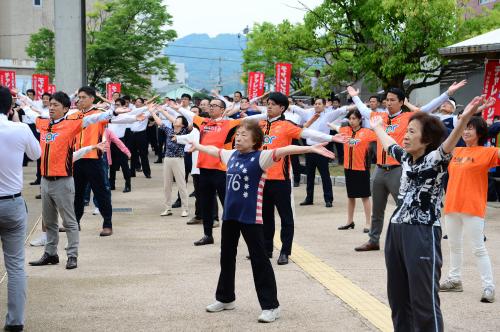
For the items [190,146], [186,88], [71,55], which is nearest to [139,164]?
[71,55]

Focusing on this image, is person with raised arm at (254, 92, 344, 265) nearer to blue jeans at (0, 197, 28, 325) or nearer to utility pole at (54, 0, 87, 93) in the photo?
blue jeans at (0, 197, 28, 325)

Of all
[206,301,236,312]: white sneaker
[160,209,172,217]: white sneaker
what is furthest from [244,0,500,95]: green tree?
[206,301,236,312]: white sneaker

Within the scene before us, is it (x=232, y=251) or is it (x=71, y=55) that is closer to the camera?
(x=232, y=251)

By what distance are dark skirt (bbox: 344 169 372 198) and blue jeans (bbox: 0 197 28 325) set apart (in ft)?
20.1

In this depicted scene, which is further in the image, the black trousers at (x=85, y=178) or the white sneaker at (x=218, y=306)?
the black trousers at (x=85, y=178)

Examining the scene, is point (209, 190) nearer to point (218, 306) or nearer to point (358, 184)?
point (358, 184)

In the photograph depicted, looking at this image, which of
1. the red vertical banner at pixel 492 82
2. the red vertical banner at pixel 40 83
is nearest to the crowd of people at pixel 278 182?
the red vertical banner at pixel 492 82

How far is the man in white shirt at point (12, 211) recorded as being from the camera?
5.74m

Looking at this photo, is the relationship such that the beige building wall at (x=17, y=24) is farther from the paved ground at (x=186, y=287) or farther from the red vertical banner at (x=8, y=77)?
the paved ground at (x=186, y=287)

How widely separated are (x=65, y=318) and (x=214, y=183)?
399 centimetres

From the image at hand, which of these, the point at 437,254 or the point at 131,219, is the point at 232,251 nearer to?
the point at 437,254

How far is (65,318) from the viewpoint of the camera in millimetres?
6160

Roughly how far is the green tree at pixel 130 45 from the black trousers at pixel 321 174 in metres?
21.5

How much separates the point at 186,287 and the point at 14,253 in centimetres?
197
